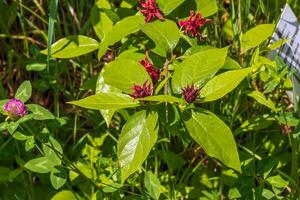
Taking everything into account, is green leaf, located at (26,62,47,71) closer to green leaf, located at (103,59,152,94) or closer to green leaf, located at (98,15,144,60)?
green leaf, located at (98,15,144,60)

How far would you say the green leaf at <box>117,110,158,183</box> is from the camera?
969 millimetres

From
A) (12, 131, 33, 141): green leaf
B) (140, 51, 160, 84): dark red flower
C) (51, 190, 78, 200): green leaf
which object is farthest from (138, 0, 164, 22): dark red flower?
(51, 190, 78, 200): green leaf

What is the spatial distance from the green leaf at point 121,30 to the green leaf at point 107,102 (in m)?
0.16

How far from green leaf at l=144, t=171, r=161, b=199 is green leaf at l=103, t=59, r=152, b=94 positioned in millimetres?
339

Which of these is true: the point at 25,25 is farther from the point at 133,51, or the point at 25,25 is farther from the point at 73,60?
the point at 133,51

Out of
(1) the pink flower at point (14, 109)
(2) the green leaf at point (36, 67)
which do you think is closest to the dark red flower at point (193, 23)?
(1) the pink flower at point (14, 109)

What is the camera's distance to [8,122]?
3.67ft

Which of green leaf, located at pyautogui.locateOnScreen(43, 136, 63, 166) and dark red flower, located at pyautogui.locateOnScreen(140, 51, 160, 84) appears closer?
dark red flower, located at pyautogui.locateOnScreen(140, 51, 160, 84)

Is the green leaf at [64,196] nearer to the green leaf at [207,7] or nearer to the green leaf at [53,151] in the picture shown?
the green leaf at [53,151]

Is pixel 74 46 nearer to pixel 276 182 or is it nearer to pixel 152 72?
pixel 152 72

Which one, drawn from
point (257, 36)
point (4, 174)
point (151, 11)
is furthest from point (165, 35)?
point (4, 174)

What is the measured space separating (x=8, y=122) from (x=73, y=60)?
0.50 m

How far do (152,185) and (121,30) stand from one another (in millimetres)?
355

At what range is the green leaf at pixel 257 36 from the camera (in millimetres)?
1242
